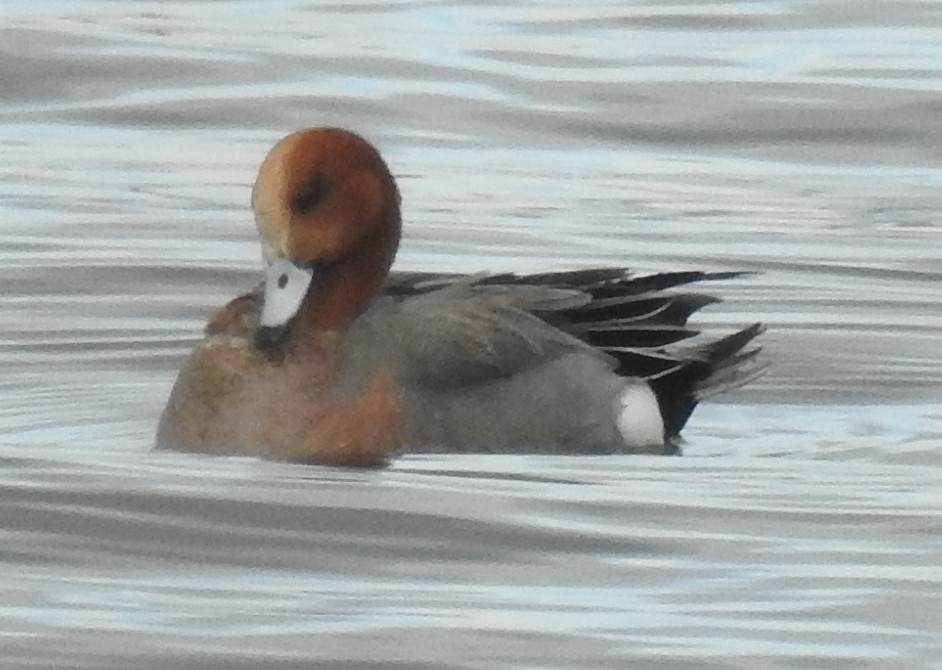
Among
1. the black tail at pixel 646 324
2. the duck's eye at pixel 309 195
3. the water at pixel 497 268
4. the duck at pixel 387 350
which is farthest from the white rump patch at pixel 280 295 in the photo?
the black tail at pixel 646 324

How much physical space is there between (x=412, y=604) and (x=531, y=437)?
5.34 ft

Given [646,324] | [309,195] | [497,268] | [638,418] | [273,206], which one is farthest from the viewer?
[497,268]

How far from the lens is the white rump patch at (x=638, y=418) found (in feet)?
30.2

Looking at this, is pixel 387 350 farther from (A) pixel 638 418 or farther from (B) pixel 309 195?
(A) pixel 638 418

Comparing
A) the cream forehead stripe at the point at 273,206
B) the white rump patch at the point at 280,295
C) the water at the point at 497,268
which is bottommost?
the water at the point at 497,268

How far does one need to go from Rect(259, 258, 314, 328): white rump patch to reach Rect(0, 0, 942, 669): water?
41 centimetres

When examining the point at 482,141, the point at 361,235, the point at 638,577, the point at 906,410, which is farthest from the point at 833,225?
the point at 638,577

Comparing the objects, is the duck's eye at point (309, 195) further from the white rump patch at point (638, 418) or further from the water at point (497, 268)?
the white rump patch at point (638, 418)

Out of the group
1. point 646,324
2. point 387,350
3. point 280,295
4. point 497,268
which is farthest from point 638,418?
point 497,268

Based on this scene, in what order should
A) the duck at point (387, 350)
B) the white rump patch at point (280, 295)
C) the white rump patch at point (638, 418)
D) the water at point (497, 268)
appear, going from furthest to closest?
the white rump patch at point (638, 418), the white rump patch at point (280, 295), the duck at point (387, 350), the water at point (497, 268)

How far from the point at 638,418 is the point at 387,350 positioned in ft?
2.44

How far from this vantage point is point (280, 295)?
8.94 m

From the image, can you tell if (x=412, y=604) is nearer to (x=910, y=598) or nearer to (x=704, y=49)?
(x=910, y=598)

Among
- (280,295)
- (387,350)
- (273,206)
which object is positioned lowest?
Result: (387,350)
